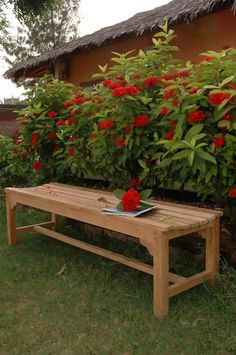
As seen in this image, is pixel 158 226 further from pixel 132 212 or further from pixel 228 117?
pixel 228 117

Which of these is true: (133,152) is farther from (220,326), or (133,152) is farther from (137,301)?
(220,326)

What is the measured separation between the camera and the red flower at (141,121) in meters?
3.14

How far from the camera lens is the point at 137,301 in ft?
8.84

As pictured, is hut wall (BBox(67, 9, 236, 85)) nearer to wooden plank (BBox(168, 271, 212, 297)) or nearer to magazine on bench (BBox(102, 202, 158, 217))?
magazine on bench (BBox(102, 202, 158, 217))

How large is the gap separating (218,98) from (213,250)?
1.07 m

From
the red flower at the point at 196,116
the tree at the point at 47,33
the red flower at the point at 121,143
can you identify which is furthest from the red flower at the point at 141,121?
the tree at the point at 47,33

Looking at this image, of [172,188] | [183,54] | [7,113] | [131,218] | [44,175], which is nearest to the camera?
[131,218]

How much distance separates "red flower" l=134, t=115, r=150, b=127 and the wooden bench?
677 millimetres

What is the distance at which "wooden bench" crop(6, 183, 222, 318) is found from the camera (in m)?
2.38

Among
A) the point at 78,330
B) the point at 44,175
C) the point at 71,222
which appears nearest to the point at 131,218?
the point at 78,330

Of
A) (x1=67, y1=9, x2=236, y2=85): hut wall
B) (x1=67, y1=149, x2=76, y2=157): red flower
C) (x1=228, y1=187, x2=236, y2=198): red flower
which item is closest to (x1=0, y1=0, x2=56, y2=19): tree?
(x1=67, y1=9, x2=236, y2=85): hut wall

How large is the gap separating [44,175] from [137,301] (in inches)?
101

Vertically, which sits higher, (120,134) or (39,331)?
(120,134)

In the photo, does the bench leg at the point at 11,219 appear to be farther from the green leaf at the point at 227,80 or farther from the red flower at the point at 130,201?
the green leaf at the point at 227,80
